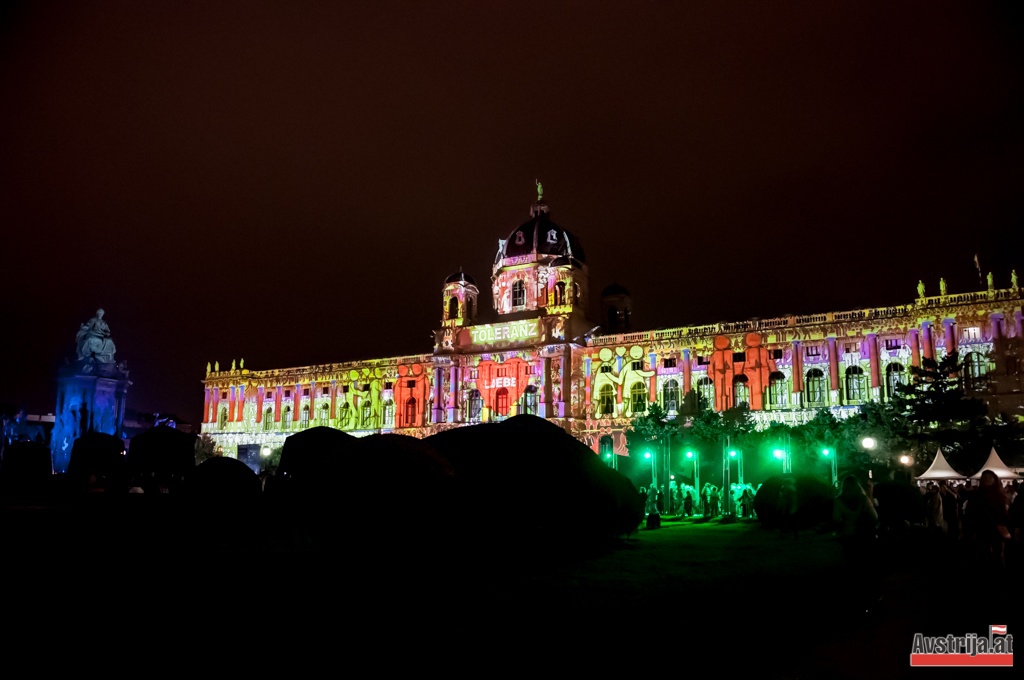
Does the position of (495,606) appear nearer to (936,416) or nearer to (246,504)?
(246,504)

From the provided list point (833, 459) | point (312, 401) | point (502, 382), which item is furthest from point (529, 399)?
point (833, 459)

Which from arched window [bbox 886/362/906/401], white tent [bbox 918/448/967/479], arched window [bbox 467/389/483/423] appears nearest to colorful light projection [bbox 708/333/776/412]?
arched window [bbox 886/362/906/401]

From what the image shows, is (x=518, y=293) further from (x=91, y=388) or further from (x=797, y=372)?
(x=91, y=388)

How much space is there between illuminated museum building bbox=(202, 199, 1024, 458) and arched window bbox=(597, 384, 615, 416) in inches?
3.9

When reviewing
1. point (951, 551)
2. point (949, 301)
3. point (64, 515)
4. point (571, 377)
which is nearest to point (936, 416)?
point (949, 301)

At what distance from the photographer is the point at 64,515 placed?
2020 centimetres

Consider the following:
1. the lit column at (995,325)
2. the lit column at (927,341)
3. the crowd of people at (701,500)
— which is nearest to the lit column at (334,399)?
the crowd of people at (701,500)

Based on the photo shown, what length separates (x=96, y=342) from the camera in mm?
51156

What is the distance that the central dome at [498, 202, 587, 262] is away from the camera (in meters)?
62.0

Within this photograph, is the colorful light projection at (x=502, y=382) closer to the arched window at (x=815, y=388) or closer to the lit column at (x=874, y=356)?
the arched window at (x=815, y=388)

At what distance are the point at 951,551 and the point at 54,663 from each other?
17.1 meters

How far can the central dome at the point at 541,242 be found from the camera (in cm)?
6197

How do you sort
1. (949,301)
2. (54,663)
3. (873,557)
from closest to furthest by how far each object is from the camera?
(54,663) < (873,557) < (949,301)

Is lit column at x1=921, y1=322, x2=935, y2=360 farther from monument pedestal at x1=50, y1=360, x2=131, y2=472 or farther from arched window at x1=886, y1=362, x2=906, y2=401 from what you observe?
monument pedestal at x1=50, y1=360, x2=131, y2=472
